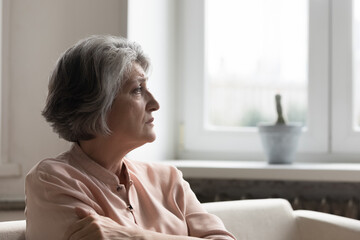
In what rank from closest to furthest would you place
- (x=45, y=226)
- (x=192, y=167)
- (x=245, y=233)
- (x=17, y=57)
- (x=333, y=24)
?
(x=45, y=226) → (x=245, y=233) → (x=17, y=57) → (x=192, y=167) → (x=333, y=24)

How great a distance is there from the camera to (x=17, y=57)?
8.30 feet

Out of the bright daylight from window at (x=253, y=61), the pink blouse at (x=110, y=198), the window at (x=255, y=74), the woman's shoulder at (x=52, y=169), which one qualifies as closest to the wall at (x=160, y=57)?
the window at (x=255, y=74)

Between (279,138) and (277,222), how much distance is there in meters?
0.63

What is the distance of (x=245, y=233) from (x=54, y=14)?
1.20m

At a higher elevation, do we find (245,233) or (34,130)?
(34,130)

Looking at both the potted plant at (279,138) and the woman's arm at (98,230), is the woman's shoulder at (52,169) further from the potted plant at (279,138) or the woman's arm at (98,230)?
the potted plant at (279,138)

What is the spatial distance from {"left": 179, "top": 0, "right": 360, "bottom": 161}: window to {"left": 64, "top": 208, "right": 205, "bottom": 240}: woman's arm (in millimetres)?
1590

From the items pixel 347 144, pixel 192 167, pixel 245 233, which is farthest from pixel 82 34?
pixel 347 144

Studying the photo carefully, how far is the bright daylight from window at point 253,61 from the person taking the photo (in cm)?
305

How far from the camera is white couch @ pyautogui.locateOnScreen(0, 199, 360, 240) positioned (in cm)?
209

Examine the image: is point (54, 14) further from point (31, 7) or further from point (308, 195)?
point (308, 195)

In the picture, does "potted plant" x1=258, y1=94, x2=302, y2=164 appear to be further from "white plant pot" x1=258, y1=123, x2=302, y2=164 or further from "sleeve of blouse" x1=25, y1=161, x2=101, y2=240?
"sleeve of blouse" x1=25, y1=161, x2=101, y2=240

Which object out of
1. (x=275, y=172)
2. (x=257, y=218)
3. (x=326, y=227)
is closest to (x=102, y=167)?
(x=257, y=218)

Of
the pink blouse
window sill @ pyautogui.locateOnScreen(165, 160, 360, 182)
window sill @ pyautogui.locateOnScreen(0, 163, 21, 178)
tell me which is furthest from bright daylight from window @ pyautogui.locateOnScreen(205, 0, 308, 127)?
the pink blouse
